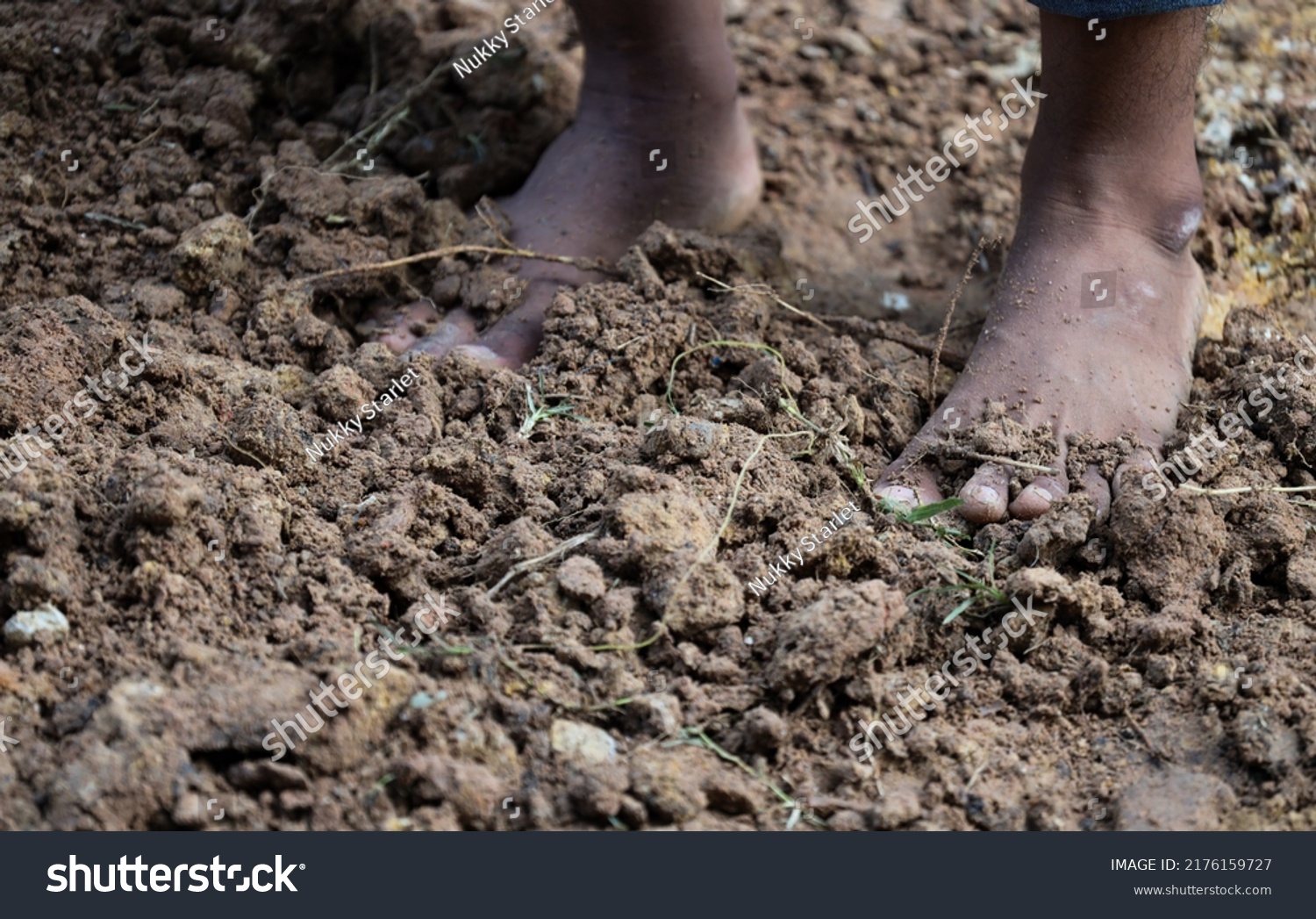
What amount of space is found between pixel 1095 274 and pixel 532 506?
961mm

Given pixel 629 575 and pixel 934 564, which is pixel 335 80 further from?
pixel 934 564

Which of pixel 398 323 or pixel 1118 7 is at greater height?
pixel 1118 7

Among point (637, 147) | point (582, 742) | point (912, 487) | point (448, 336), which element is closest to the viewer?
point (582, 742)

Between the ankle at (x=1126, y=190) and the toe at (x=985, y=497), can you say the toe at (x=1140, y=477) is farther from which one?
the ankle at (x=1126, y=190)

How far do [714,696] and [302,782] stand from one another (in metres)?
0.46

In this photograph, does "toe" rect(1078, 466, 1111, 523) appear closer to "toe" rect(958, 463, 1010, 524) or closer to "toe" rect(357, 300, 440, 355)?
"toe" rect(958, 463, 1010, 524)

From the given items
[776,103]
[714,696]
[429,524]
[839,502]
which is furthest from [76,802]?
[776,103]

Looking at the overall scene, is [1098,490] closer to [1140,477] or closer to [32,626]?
[1140,477]

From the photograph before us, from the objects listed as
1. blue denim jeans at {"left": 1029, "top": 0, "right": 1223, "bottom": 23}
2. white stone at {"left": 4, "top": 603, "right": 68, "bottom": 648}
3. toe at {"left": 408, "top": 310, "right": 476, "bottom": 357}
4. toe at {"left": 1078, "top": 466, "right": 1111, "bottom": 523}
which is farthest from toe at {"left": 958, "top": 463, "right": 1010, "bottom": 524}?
white stone at {"left": 4, "top": 603, "right": 68, "bottom": 648}

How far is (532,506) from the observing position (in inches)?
63.6

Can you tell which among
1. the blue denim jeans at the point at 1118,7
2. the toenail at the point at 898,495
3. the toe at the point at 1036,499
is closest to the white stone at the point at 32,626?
the toenail at the point at 898,495

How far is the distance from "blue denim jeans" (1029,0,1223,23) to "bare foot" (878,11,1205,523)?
0.24 ft

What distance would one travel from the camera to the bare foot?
174 cm

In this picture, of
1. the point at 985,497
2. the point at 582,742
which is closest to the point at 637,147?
the point at 985,497
